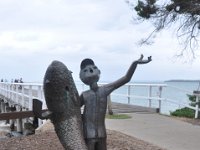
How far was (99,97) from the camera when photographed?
532cm

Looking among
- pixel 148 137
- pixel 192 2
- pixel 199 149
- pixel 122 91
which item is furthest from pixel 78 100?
pixel 122 91

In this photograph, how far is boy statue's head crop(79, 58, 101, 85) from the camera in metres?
5.34

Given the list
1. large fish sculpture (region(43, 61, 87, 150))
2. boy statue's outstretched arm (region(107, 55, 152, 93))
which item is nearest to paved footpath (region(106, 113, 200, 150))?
boy statue's outstretched arm (region(107, 55, 152, 93))

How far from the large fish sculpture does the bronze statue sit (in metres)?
0.17

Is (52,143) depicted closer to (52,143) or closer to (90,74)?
(52,143)

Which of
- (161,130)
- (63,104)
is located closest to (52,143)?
(161,130)

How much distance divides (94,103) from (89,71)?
37cm

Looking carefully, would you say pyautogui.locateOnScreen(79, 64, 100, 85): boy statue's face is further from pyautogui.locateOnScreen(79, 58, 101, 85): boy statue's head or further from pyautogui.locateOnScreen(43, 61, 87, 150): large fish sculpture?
pyautogui.locateOnScreen(43, 61, 87, 150): large fish sculpture

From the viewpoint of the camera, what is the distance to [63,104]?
4852mm

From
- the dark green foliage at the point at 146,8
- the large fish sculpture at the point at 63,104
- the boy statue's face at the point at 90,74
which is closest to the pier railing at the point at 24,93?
the dark green foliage at the point at 146,8

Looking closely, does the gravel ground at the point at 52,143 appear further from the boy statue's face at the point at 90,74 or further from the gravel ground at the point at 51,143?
the boy statue's face at the point at 90,74

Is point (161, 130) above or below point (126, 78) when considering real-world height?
below

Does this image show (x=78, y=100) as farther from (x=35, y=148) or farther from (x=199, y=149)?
(x=199, y=149)

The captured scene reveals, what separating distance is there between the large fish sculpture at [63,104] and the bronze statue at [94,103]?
0.17m
